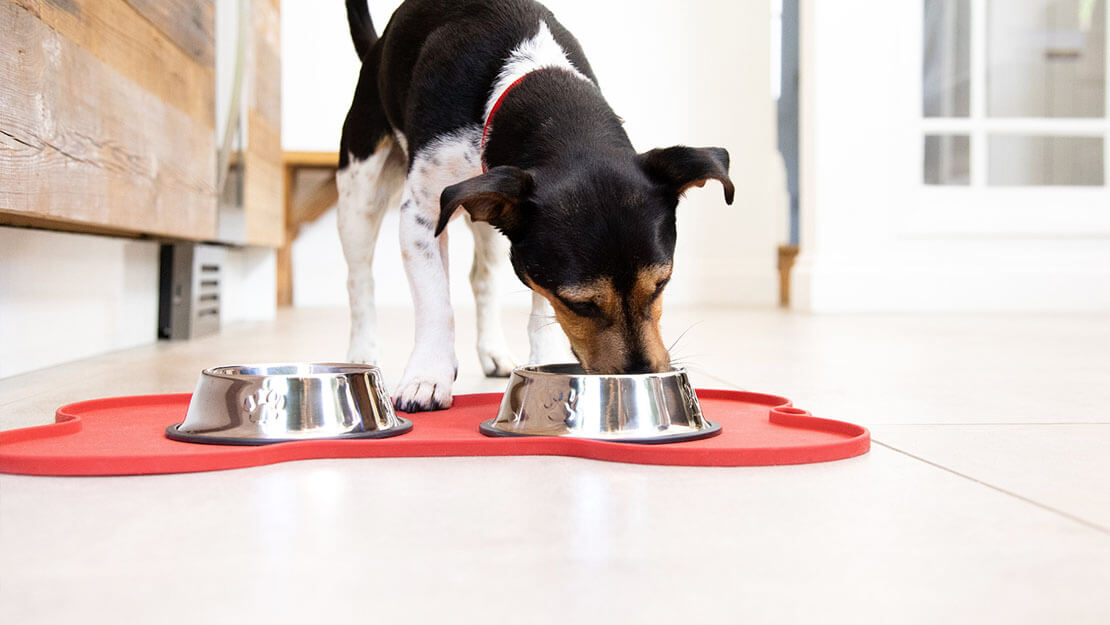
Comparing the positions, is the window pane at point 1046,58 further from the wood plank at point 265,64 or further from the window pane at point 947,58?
the wood plank at point 265,64

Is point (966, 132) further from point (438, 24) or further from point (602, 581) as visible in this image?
point (602, 581)

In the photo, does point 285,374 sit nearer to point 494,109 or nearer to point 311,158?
point 494,109

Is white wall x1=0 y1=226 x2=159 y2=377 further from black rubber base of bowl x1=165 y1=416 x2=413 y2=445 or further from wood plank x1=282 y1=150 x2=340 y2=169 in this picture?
wood plank x1=282 y1=150 x2=340 y2=169

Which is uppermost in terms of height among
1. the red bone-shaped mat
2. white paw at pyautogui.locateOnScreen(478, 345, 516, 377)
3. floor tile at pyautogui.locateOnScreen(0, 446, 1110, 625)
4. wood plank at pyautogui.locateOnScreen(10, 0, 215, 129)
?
wood plank at pyautogui.locateOnScreen(10, 0, 215, 129)

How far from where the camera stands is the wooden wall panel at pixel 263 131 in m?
4.40

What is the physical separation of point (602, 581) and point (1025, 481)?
73 centimetres

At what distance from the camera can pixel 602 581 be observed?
909 millimetres

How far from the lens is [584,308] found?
184cm

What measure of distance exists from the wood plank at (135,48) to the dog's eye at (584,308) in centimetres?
122

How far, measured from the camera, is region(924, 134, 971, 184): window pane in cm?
573

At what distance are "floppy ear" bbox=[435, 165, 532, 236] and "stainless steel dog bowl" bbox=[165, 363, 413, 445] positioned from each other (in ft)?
1.00

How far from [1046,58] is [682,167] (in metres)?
4.73

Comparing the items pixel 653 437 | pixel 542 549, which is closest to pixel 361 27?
pixel 653 437

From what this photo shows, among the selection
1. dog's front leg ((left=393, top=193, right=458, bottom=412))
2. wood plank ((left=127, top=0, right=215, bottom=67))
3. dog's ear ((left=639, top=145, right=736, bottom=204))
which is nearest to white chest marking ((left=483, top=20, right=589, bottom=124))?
dog's front leg ((left=393, top=193, right=458, bottom=412))
